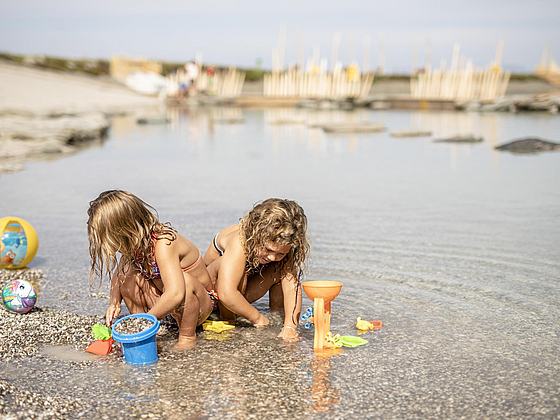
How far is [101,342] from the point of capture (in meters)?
4.02

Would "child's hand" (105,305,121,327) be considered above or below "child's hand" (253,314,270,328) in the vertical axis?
above

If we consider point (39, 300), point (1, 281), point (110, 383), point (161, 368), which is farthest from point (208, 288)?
point (1, 281)

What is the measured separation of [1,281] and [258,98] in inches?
1334

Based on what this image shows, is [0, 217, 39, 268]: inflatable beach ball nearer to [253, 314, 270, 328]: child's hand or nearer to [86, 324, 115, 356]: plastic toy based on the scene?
[86, 324, 115, 356]: plastic toy

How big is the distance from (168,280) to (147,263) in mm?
267

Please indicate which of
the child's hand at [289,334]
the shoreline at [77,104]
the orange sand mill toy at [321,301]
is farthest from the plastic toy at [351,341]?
the shoreline at [77,104]

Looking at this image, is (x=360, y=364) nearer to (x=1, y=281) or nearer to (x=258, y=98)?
(x=1, y=281)

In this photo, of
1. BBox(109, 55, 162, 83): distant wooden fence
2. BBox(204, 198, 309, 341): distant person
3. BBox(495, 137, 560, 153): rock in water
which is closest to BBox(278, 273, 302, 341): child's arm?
BBox(204, 198, 309, 341): distant person

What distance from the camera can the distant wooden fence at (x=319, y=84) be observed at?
3734 cm

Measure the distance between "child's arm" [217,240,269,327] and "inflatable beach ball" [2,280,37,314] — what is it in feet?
4.81

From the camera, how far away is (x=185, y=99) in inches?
1499

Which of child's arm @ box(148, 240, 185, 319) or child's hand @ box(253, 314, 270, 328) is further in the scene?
child's hand @ box(253, 314, 270, 328)

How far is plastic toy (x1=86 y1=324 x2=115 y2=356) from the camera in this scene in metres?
3.98

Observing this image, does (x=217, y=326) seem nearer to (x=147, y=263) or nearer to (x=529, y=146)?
(x=147, y=263)
